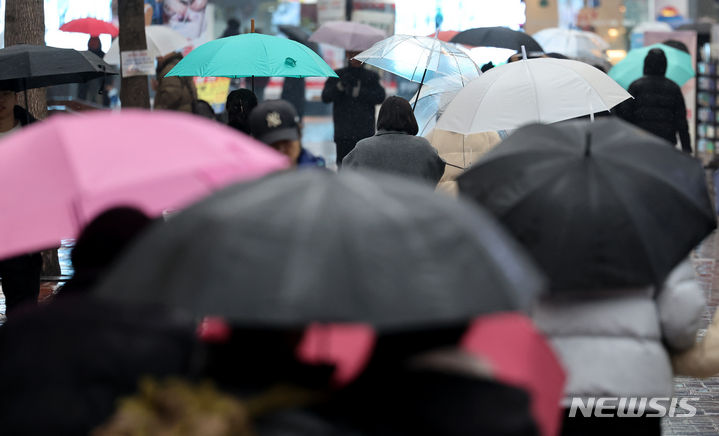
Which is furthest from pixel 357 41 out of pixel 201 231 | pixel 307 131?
pixel 201 231

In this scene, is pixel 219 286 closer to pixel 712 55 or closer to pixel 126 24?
pixel 126 24

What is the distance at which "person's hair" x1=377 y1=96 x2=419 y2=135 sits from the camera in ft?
27.8

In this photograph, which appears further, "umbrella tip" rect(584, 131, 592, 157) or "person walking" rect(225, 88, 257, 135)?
"person walking" rect(225, 88, 257, 135)

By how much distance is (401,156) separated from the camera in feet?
27.5

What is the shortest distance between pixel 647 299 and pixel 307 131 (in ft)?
69.1

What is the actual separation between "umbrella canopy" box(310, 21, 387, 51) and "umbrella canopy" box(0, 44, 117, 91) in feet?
21.4

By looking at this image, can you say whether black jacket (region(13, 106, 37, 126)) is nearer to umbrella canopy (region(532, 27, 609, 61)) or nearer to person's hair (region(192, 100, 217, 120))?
person's hair (region(192, 100, 217, 120))

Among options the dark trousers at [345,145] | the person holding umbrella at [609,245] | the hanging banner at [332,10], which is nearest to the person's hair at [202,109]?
the dark trousers at [345,145]

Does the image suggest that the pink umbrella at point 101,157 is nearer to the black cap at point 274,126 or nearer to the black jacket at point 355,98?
the black cap at point 274,126

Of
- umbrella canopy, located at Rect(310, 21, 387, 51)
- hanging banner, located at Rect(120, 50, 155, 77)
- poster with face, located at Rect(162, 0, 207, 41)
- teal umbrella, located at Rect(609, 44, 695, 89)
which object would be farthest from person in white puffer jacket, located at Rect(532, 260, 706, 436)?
poster with face, located at Rect(162, 0, 207, 41)

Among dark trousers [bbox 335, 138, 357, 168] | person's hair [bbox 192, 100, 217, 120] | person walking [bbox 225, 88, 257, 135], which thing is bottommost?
dark trousers [bbox 335, 138, 357, 168]

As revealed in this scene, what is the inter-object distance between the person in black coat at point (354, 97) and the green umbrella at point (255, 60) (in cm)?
386

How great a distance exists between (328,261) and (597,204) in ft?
5.32

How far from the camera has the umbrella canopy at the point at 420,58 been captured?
10688 mm
